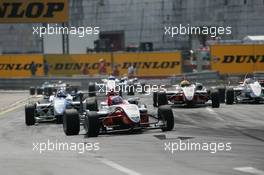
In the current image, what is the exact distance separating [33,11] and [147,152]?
910 inches

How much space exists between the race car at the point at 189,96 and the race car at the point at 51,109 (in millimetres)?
3423

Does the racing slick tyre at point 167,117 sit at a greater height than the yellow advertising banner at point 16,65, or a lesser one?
lesser

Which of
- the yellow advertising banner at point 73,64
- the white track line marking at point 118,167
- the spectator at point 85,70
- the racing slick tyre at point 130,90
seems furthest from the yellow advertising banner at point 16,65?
the white track line marking at point 118,167

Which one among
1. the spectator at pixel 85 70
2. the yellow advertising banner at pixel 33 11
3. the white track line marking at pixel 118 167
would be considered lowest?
the white track line marking at pixel 118 167

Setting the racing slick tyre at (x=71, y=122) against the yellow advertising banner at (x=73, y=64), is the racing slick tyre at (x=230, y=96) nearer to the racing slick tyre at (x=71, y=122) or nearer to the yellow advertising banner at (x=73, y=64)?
the racing slick tyre at (x=71, y=122)

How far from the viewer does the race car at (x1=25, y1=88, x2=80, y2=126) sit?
657 inches

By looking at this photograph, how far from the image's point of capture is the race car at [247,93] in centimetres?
2084

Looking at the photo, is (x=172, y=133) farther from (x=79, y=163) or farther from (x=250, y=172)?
(x=250, y=172)

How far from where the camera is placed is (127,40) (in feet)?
176

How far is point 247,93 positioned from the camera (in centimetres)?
2128

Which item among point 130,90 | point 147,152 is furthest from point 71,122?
point 130,90

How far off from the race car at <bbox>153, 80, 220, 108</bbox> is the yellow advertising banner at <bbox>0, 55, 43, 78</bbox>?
830 inches

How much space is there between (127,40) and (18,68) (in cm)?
1551

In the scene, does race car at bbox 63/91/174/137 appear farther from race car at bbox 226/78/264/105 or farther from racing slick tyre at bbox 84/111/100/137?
race car at bbox 226/78/264/105
